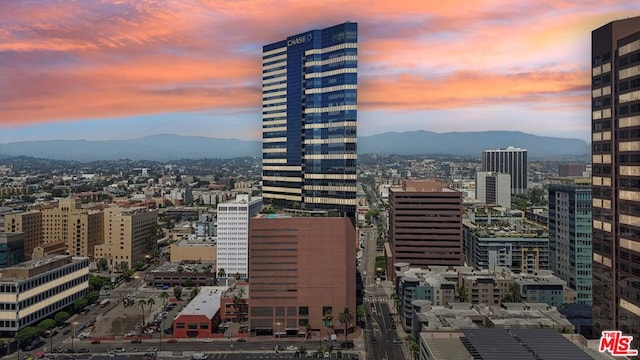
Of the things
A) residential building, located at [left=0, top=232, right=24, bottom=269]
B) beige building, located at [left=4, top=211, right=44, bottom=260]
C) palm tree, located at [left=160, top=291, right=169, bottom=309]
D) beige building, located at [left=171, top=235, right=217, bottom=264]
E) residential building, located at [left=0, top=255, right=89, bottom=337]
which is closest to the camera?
residential building, located at [left=0, top=255, right=89, bottom=337]

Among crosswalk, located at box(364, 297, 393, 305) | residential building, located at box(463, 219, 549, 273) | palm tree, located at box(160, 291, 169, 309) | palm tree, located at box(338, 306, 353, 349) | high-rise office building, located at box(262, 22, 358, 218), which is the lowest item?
crosswalk, located at box(364, 297, 393, 305)

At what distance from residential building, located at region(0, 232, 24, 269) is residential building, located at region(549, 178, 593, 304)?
9459cm

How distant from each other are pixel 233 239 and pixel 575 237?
5953 centimetres

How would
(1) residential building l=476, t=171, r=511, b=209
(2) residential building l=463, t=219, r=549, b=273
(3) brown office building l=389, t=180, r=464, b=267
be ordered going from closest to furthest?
(3) brown office building l=389, t=180, r=464, b=267 → (2) residential building l=463, t=219, r=549, b=273 → (1) residential building l=476, t=171, r=511, b=209

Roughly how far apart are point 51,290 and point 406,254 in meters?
56.2

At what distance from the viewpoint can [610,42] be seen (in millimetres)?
47531

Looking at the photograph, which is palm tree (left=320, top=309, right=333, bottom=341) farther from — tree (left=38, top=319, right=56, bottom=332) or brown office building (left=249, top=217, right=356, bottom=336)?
tree (left=38, top=319, right=56, bottom=332)

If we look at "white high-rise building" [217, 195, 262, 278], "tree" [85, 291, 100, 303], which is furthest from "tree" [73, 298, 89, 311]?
"white high-rise building" [217, 195, 262, 278]

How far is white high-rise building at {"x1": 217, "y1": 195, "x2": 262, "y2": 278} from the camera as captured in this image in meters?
103

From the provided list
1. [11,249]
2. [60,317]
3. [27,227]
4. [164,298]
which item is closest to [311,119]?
[164,298]

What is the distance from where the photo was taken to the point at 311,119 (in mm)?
96750

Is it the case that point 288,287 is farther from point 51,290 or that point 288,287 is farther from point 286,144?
→ point 286,144

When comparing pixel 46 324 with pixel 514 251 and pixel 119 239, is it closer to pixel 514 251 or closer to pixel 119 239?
pixel 119 239

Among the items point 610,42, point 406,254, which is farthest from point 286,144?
point 610,42
